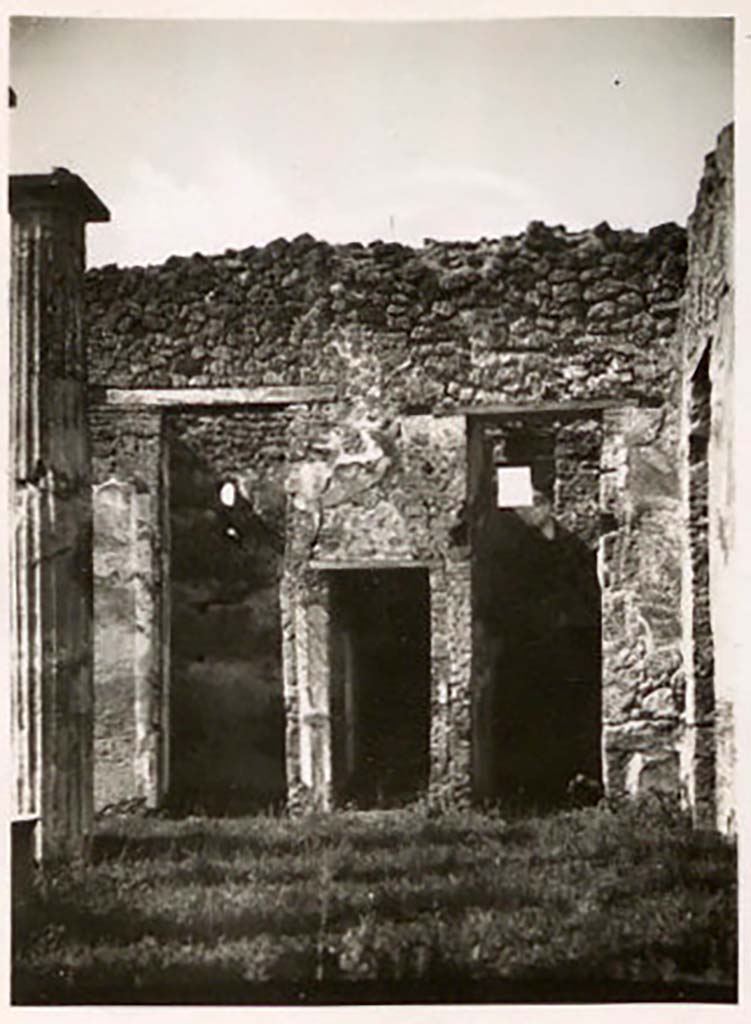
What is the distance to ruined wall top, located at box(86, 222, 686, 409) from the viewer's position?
7.20 metres

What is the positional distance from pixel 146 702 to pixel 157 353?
5.60ft

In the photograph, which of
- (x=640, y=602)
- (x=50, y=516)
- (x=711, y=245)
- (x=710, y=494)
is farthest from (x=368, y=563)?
(x=711, y=245)

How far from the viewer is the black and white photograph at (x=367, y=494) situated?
5766 mm

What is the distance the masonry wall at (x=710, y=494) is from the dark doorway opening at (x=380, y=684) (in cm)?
178

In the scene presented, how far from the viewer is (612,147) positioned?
238 inches

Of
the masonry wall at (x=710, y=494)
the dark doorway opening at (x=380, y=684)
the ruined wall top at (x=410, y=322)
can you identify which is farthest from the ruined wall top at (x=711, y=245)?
the dark doorway opening at (x=380, y=684)

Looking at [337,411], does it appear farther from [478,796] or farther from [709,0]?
[709,0]

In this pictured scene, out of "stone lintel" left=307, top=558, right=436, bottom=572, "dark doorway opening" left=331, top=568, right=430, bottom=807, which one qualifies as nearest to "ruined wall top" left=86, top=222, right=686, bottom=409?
"stone lintel" left=307, top=558, right=436, bottom=572

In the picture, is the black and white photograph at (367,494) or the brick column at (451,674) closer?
the black and white photograph at (367,494)

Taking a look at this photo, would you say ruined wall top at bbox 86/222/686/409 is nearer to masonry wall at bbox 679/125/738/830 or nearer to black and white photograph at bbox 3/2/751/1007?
black and white photograph at bbox 3/2/751/1007

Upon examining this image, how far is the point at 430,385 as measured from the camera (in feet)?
26.1

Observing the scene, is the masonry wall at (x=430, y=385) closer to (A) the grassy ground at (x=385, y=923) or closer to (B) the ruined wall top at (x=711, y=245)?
(B) the ruined wall top at (x=711, y=245)

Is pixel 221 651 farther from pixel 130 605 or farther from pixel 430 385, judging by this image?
pixel 430 385

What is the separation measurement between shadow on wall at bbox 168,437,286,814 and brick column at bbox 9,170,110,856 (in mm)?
1576
